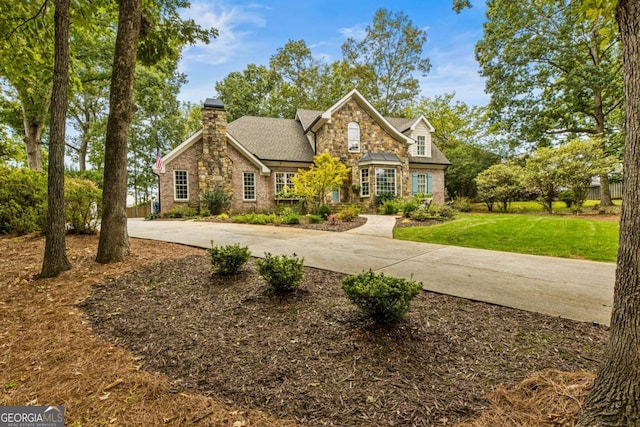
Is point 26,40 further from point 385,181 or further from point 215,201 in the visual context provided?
point 385,181

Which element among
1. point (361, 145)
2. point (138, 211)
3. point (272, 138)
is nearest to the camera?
point (361, 145)

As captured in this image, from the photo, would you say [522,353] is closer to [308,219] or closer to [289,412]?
[289,412]

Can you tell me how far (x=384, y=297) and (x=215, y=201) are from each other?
1356 cm

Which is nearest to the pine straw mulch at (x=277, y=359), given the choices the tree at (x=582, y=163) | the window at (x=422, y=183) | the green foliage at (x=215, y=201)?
the green foliage at (x=215, y=201)

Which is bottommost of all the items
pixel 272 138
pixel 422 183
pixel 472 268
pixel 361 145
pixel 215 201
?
pixel 472 268

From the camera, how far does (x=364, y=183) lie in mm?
16938

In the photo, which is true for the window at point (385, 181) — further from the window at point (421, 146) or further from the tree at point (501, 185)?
the tree at point (501, 185)

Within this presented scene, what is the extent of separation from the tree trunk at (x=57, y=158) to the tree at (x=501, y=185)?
62.0ft

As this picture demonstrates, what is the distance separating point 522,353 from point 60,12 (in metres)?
7.41

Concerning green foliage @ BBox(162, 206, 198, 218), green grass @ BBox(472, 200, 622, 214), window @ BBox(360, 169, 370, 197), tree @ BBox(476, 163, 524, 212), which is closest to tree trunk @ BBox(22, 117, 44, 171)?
green foliage @ BBox(162, 206, 198, 218)

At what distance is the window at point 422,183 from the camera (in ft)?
62.7

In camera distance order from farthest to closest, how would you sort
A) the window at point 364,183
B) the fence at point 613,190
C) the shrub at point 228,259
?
the fence at point 613,190
the window at point 364,183
the shrub at point 228,259

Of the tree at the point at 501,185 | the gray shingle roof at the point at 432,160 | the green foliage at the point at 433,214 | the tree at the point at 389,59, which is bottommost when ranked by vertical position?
the green foliage at the point at 433,214

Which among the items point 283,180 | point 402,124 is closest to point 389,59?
point 402,124
